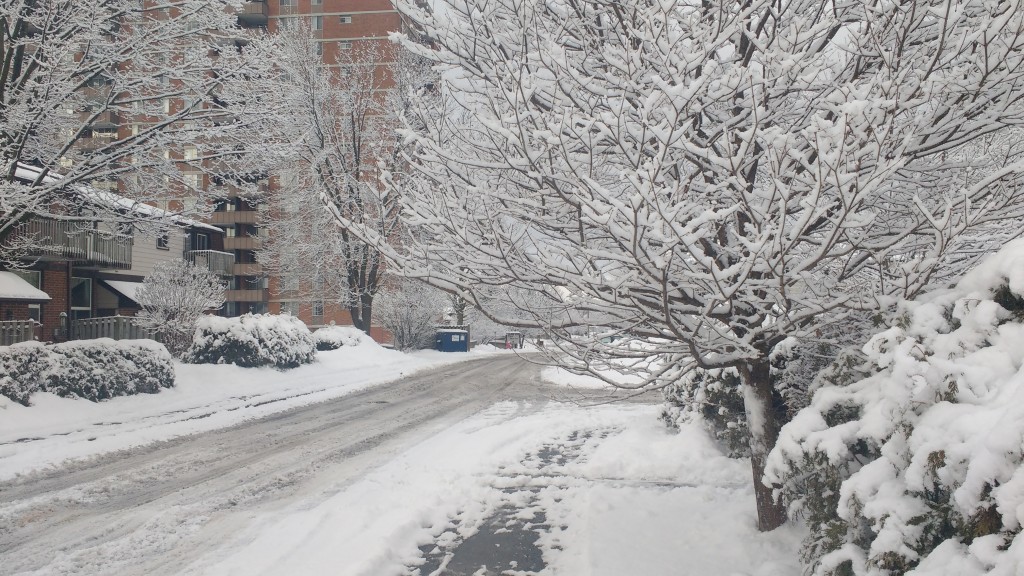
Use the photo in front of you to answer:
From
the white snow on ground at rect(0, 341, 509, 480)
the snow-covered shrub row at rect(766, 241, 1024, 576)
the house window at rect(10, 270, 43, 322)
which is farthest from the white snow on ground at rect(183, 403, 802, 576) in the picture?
the house window at rect(10, 270, 43, 322)

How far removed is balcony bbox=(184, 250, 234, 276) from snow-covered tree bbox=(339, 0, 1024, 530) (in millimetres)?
31024

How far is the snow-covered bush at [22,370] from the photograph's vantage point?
35.9 ft

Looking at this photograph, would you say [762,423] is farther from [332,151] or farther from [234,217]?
[234,217]

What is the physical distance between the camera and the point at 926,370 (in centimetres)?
294

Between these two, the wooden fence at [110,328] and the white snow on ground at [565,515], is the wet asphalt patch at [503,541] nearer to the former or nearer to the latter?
the white snow on ground at [565,515]

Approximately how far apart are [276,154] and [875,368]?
12.4 metres

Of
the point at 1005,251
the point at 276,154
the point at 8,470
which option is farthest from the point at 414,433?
the point at 1005,251

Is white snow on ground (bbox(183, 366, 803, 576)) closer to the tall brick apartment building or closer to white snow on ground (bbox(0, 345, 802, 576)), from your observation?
white snow on ground (bbox(0, 345, 802, 576))

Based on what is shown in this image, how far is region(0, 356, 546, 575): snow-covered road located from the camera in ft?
16.5

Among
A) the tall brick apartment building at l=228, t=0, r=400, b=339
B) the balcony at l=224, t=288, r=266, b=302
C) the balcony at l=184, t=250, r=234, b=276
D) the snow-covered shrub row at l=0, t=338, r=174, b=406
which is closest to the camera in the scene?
the snow-covered shrub row at l=0, t=338, r=174, b=406

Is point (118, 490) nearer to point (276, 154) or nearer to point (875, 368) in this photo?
point (875, 368)

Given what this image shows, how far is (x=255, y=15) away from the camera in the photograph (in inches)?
2312

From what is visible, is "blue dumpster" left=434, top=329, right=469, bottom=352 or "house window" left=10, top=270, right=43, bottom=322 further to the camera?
"blue dumpster" left=434, top=329, right=469, bottom=352

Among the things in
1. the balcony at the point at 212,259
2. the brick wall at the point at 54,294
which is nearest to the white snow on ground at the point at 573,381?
the brick wall at the point at 54,294
